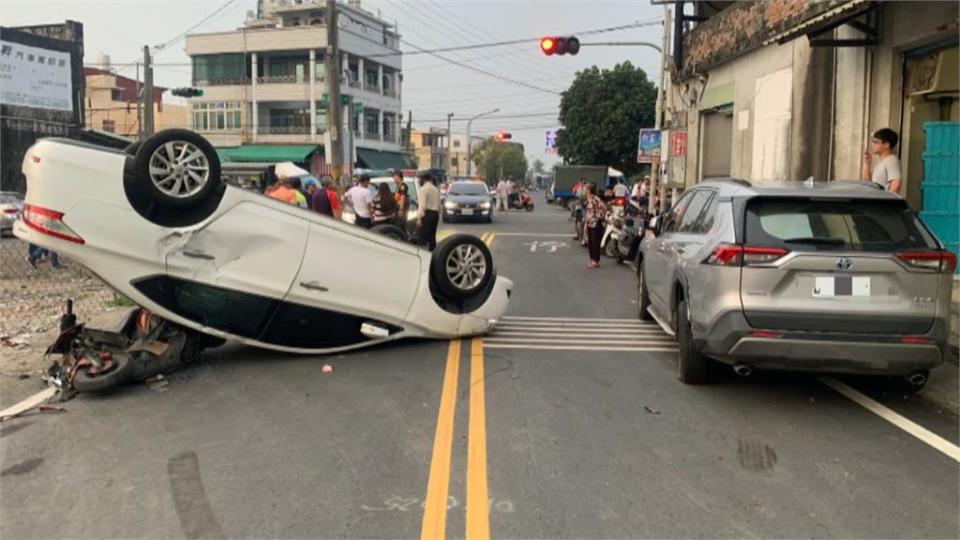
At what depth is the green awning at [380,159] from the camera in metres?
58.5

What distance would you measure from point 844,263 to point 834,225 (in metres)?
0.36

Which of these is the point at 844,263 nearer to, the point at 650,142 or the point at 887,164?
the point at 887,164

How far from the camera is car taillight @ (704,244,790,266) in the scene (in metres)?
5.57

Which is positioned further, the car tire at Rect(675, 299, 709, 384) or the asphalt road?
the car tire at Rect(675, 299, 709, 384)

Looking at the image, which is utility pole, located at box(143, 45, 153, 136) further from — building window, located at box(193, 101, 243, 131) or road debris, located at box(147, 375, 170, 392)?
building window, located at box(193, 101, 243, 131)

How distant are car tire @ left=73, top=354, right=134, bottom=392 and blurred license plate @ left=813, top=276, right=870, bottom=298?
5.21 metres

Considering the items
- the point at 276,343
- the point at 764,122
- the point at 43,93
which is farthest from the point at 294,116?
the point at 276,343

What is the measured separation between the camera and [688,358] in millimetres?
6371

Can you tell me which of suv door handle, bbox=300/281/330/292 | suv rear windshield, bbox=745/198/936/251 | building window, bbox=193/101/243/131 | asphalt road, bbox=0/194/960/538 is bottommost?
asphalt road, bbox=0/194/960/538

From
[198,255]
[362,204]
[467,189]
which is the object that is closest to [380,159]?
[467,189]

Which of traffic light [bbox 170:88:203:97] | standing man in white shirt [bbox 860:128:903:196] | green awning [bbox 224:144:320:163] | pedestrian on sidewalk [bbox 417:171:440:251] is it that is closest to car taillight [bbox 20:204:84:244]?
standing man in white shirt [bbox 860:128:903:196]

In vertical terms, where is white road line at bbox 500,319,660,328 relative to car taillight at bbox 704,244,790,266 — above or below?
below

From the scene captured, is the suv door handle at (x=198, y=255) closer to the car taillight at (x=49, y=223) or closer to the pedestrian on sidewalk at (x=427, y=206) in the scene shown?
the car taillight at (x=49, y=223)

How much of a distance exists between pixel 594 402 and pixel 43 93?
3217cm
